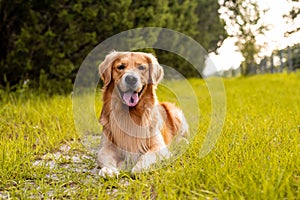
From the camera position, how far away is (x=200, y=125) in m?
4.04

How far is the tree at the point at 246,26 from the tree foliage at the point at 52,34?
8920 millimetres

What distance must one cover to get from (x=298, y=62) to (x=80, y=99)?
742 inches

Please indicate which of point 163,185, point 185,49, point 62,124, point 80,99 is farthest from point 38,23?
point 185,49

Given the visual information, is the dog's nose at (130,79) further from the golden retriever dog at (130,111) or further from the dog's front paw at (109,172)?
the dog's front paw at (109,172)

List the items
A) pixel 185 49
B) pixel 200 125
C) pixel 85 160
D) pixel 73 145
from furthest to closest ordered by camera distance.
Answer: pixel 185 49 < pixel 200 125 < pixel 73 145 < pixel 85 160

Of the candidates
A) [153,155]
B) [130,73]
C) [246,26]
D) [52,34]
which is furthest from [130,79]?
[246,26]

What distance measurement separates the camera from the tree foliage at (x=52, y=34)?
5.90 meters

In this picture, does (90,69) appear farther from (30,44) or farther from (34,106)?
(34,106)

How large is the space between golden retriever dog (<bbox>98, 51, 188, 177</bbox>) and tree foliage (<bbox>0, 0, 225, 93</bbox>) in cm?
333

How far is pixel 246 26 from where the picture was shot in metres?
18.3

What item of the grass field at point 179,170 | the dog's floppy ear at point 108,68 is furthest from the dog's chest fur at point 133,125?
the grass field at point 179,170

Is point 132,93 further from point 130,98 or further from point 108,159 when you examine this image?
point 108,159

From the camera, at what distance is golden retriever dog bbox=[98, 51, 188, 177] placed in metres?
2.80

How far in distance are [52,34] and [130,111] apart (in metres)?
3.58
